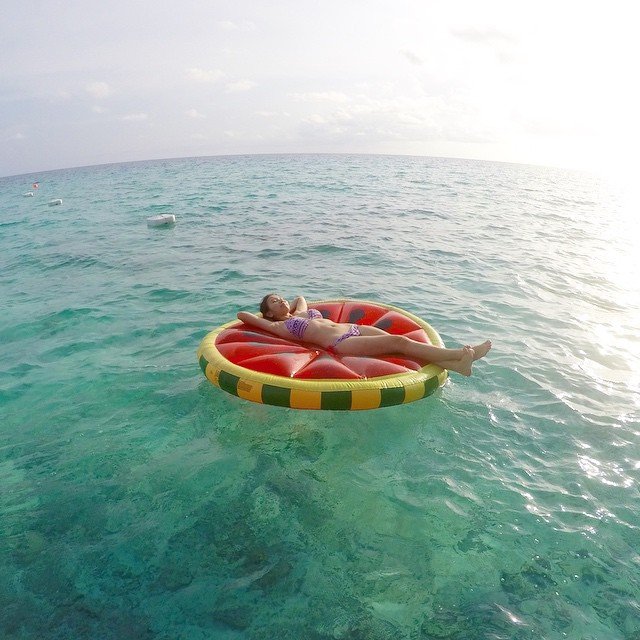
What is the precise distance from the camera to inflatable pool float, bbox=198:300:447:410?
4879mm

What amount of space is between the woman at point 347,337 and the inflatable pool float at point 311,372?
97 millimetres

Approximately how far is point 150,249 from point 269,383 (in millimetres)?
10605

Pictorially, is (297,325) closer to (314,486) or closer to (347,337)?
(347,337)

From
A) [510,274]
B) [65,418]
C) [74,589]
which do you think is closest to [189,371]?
[65,418]

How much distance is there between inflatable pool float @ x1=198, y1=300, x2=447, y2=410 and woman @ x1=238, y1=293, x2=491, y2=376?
3.8 inches

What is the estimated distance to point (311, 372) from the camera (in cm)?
530

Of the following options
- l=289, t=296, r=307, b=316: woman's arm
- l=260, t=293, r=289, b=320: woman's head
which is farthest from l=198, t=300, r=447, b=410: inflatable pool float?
l=289, t=296, r=307, b=316: woman's arm

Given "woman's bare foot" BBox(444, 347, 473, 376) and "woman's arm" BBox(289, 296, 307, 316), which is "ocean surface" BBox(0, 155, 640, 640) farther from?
"woman's arm" BBox(289, 296, 307, 316)

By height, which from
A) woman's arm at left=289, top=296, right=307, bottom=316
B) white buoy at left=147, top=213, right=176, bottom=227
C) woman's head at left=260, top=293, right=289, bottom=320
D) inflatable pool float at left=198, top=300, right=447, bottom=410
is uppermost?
woman's head at left=260, top=293, right=289, bottom=320

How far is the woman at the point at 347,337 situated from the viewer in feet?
18.0

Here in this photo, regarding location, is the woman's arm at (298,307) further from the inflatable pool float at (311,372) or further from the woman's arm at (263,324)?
the inflatable pool float at (311,372)

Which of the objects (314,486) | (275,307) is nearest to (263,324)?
(275,307)

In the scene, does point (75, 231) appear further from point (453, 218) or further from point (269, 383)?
point (269, 383)

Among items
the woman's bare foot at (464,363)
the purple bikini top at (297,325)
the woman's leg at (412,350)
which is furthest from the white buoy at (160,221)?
the woman's bare foot at (464,363)
